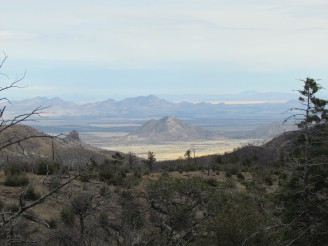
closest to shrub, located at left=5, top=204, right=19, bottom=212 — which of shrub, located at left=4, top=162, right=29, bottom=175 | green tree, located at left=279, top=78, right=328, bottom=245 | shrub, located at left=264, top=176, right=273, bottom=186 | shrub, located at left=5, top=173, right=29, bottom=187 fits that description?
shrub, located at left=5, top=173, right=29, bottom=187

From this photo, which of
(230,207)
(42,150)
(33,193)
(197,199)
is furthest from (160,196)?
(42,150)

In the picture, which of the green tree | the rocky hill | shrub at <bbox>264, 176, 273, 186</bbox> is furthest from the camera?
shrub at <bbox>264, 176, 273, 186</bbox>

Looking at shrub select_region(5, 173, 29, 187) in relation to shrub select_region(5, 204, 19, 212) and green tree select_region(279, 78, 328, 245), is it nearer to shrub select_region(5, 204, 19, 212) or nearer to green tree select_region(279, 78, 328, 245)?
shrub select_region(5, 204, 19, 212)

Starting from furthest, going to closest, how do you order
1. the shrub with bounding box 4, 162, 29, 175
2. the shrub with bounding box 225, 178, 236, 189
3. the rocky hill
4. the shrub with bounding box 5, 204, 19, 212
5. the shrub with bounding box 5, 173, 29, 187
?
the shrub with bounding box 225, 178, 236, 189, the shrub with bounding box 4, 162, 29, 175, the shrub with bounding box 5, 173, 29, 187, the shrub with bounding box 5, 204, 19, 212, the rocky hill

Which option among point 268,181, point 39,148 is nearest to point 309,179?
point 268,181

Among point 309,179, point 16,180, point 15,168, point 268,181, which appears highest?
point 309,179

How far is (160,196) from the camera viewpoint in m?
19.4

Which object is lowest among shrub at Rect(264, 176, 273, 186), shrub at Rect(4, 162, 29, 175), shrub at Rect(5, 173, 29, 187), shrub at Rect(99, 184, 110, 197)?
shrub at Rect(264, 176, 273, 186)

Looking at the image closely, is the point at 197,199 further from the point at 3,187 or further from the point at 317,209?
the point at 3,187

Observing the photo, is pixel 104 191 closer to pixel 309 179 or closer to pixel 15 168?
pixel 15 168

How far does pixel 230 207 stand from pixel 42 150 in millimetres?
69945

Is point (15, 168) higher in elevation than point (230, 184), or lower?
higher

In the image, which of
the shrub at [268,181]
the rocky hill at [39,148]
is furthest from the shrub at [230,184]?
the rocky hill at [39,148]

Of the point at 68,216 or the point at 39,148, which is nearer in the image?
the point at 68,216
